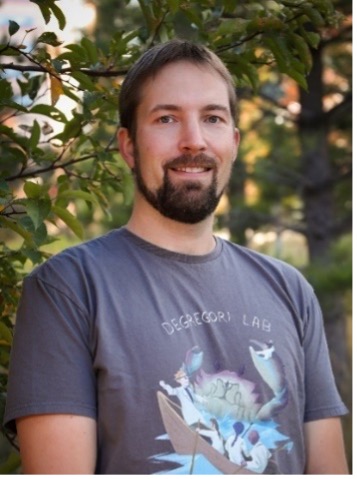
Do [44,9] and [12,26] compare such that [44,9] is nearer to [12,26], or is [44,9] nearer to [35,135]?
[12,26]

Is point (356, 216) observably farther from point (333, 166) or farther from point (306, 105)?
point (333, 166)

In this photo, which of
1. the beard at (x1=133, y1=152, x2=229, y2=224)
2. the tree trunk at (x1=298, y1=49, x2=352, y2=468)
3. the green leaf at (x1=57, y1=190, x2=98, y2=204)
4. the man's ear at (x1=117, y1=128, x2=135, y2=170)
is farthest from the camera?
the tree trunk at (x1=298, y1=49, x2=352, y2=468)

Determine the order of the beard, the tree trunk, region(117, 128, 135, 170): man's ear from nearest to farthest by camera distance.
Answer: the beard, region(117, 128, 135, 170): man's ear, the tree trunk

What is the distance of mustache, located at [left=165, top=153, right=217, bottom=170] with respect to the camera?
6.42 ft

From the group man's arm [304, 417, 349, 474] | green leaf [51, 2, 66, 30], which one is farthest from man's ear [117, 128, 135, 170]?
man's arm [304, 417, 349, 474]

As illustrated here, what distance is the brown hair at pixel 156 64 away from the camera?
204cm

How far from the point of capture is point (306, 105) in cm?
851

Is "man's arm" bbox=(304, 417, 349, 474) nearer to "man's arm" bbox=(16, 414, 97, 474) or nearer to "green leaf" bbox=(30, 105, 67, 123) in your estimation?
"man's arm" bbox=(16, 414, 97, 474)

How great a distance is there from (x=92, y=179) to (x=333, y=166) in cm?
705

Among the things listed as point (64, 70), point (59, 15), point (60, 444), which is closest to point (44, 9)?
point (59, 15)

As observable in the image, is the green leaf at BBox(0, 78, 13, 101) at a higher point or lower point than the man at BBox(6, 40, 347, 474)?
higher

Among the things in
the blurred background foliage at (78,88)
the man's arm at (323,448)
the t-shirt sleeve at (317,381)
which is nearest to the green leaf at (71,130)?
the blurred background foliage at (78,88)

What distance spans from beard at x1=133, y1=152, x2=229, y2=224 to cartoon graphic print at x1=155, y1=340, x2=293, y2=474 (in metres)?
0.29

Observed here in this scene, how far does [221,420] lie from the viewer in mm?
1826
